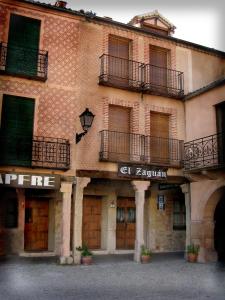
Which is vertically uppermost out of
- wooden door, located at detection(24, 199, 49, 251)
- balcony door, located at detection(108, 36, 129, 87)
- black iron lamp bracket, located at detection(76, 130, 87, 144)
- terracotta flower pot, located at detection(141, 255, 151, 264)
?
balcony door, located at detection(108, 36, 129, 87)

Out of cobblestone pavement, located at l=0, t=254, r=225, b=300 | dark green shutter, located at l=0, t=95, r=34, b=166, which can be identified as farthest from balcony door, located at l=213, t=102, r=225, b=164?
dark green shutter, located at l=0, t=95, r=34, b=166

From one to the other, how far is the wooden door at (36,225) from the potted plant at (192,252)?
5.89 meters

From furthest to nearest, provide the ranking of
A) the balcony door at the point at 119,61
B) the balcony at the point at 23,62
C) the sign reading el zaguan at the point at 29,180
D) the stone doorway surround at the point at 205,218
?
1. the balcony door at the point at 119,61
2. the stone doorway surround at the point at 205,218
3. the balcony at the point at 23,62
4. the sign reading el zaguan at the point at 29,180

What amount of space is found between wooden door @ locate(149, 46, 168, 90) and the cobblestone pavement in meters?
7.34

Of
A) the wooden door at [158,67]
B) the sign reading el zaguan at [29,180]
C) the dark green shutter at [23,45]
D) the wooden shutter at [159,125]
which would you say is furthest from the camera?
the wooden door at [158,67]

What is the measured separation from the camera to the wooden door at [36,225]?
1478cm

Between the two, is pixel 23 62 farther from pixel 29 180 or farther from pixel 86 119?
pixel 29 180

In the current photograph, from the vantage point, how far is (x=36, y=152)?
12203 mm

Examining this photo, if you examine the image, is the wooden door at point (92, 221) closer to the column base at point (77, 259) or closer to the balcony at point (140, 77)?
the column base at point (77, 259)

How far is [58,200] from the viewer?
14.9m

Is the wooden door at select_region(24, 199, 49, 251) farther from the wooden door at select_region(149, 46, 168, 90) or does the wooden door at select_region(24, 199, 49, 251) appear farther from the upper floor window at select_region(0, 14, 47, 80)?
the wooden door at select_region(149, 46, 168, 90)

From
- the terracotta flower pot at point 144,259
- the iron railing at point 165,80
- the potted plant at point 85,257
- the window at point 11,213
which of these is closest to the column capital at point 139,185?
the terracotta flower pot at point 144,259

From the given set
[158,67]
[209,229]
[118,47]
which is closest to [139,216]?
[209,229]

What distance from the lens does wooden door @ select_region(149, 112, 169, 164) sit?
14.5m
